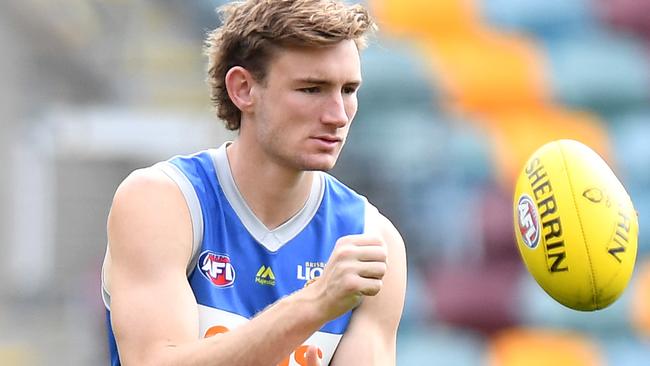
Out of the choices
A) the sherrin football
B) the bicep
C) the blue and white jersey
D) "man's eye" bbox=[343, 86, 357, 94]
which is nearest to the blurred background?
the sherrin football

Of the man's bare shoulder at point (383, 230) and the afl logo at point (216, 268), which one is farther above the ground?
the man's bare shoulder at point (383, 230)

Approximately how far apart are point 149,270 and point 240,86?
2.24 feet

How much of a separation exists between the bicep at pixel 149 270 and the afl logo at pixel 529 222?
1.01 meters

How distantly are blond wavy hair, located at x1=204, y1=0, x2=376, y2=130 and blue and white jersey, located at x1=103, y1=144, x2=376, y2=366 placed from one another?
0.28 meters

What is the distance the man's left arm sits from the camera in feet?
12.7

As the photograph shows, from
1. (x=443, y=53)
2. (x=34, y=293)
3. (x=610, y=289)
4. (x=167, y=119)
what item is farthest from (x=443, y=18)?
(x=610, y=289)

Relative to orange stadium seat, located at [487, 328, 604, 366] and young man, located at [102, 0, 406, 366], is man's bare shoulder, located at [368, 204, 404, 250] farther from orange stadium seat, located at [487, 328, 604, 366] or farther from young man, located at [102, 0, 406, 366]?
orange stadium seat, located at [487, 328, 604, 366]

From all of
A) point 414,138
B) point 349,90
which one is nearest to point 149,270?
point 349,90

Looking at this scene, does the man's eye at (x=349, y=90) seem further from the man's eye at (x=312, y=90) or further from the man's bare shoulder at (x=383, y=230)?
the man's bare shoulder at (x=383, y=230)

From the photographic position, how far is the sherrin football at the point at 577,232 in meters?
3.88

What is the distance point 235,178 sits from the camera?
3.92 metres

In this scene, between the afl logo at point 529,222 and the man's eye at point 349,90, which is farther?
the afl logo at point 529,222

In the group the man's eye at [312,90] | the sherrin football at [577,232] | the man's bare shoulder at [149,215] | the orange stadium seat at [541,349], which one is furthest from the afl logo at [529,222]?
the orange stadium seat at [541,349]

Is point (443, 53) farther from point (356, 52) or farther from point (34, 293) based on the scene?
point (356, 52)
